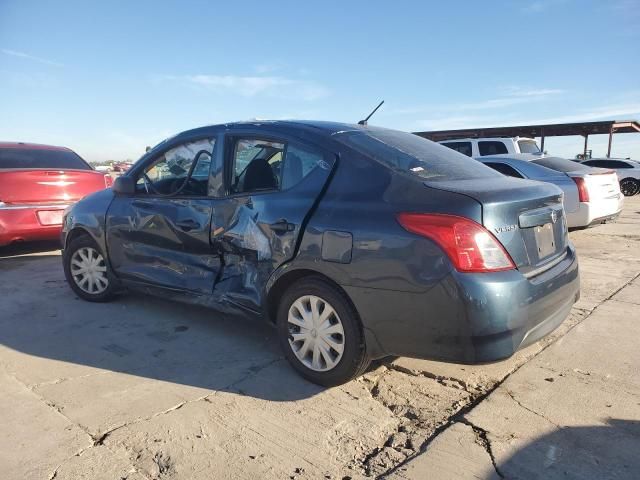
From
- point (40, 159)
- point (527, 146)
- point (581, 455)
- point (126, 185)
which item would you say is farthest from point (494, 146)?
point (581, 455)

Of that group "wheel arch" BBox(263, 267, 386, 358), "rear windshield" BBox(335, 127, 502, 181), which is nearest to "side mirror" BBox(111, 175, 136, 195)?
"wheel arch" BBox(263, 267, 386, 358)

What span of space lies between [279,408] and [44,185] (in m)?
5.34

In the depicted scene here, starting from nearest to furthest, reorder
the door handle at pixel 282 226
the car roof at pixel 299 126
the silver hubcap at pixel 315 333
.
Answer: the silver hubcap at pixel 315 333, the door handle at pixel 282 226, the car roof at pixel 299 126

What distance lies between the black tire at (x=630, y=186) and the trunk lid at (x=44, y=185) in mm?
21113

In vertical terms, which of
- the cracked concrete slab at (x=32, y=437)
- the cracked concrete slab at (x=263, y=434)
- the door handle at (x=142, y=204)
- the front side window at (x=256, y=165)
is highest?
the front side window at (x=256, y=165)

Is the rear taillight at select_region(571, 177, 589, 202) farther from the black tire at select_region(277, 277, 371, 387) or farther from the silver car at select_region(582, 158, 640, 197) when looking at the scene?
the silver car at select_region(582, 158, 640, 197)

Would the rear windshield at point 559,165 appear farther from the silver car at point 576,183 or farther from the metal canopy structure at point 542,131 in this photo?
the metal canopy structure at point 542,131

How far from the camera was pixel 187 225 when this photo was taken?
403 centimetres

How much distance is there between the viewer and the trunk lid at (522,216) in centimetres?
282

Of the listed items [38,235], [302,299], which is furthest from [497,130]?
[302,299]

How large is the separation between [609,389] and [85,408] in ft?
10.2

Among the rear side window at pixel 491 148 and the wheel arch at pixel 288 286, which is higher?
the rear side window at pixel 491 148

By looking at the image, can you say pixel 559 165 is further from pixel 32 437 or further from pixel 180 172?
pixel 32 437

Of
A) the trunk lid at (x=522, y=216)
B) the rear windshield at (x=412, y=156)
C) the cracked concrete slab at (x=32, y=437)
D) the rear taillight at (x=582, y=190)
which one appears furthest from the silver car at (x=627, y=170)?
the cracked concrete slab at (x=32, y=437)
